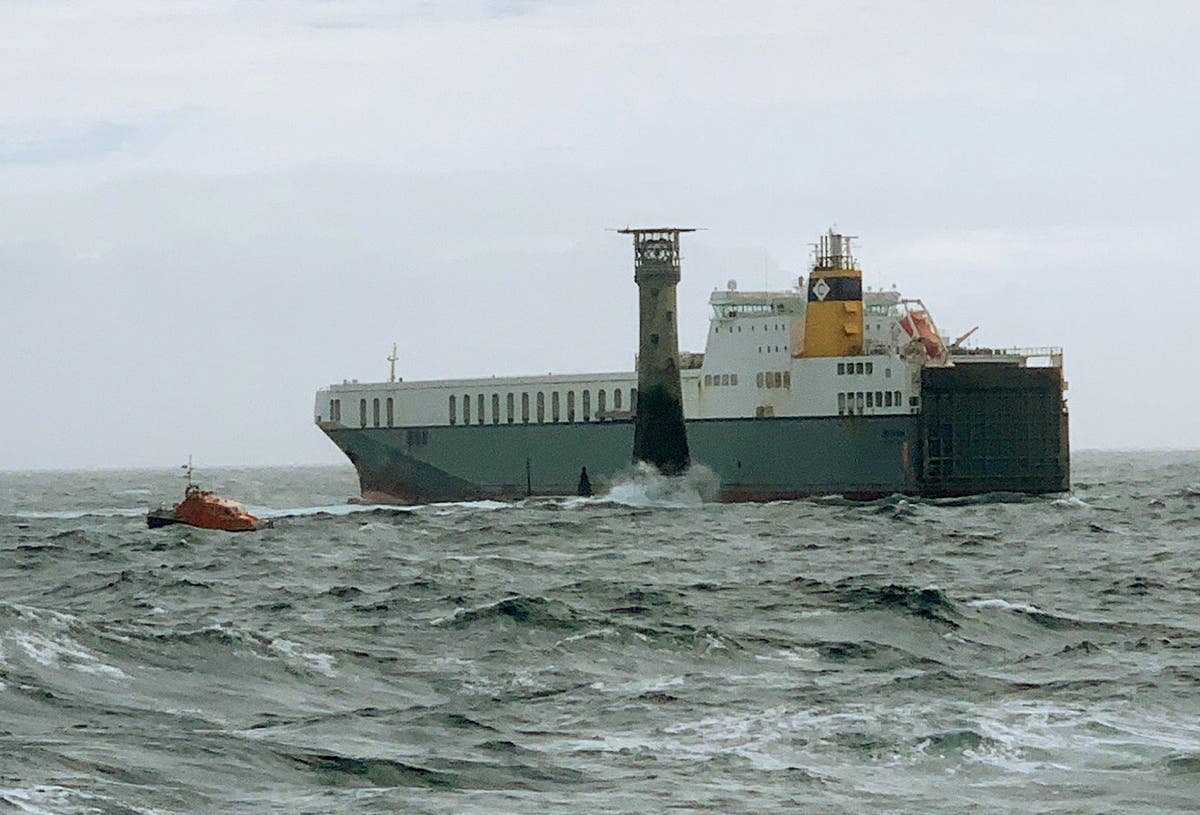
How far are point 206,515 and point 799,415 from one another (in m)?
29.5

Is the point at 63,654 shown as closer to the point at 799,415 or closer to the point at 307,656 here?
the point at 307,656

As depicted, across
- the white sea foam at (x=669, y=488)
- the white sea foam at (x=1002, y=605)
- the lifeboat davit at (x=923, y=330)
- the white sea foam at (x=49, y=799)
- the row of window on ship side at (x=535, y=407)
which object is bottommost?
the white sea foam at (x=49, y=799)

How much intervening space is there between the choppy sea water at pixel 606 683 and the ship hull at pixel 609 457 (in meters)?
28.7

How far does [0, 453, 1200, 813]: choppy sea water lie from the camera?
77.5ft

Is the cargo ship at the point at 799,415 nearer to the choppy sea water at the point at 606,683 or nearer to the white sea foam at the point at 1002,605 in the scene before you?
the choppy sea water at the point at 606,683

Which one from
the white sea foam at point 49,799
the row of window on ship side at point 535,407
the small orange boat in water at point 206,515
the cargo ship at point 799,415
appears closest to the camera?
the white sea foam at point 49,799

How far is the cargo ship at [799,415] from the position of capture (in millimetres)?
86375

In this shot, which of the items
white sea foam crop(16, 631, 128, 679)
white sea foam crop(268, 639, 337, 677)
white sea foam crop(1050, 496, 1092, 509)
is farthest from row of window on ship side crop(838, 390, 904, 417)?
white sea foam crop(16, 631, 128, 679)

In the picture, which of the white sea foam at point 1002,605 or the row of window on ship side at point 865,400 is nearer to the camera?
the white sea foam at point 1002,605

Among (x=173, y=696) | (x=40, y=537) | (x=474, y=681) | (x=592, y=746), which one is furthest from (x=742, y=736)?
(x=40, y=537)

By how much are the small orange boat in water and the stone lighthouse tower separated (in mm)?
21246

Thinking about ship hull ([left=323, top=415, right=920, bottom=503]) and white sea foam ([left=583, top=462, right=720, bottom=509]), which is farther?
white sea foam ([left=583, top=462, right=720, bottom=509])

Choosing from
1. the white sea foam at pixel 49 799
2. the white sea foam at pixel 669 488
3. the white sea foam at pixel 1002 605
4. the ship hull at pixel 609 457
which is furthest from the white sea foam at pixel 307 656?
the ship hull at pixel 609 457

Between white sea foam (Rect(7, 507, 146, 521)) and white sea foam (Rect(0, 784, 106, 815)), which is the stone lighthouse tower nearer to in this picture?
white sea foam (Rect(7, 507, 146, 521))
